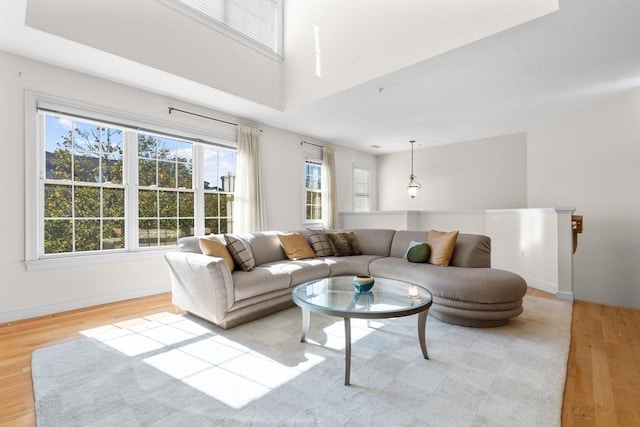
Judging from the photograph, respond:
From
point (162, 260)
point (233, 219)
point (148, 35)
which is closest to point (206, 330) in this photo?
point (162, 260)

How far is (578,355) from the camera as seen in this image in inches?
93.4

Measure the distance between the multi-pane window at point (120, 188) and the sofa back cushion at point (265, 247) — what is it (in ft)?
3.95

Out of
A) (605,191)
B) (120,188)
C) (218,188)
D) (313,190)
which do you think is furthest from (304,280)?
(605,191)

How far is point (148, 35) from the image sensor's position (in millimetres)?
3215

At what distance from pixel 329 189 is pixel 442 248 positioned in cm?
350

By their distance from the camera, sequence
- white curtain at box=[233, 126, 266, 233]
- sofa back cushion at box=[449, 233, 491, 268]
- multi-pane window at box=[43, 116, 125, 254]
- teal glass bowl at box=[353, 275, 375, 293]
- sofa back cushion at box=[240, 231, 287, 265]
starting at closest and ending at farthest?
teal glass bowl at box=[353, 275, 375, 293], multi-pane window at box=[43, 116, 125, 254], sofa back cushion at box=[449, 233, 491, 268], sofa back cushion at box=[240, 231, 287, 265], white curtain at box=[233, 126, 266, 233]

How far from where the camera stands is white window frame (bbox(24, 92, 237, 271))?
10.3ft

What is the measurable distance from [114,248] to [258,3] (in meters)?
4.00

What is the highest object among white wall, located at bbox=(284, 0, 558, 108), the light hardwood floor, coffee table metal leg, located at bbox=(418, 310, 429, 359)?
white wall, located at bbox=(284, 0, 558, 108)

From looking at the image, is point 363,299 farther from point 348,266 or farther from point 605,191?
point 605,191

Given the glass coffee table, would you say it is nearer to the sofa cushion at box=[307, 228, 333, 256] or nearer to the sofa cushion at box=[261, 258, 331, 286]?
the sofa cushion at box=[261, 258, 331, 286]

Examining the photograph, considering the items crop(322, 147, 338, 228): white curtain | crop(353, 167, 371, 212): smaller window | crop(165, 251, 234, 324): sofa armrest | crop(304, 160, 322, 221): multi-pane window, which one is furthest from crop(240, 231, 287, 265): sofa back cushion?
crop(353, 167, 371, 212): smaller window

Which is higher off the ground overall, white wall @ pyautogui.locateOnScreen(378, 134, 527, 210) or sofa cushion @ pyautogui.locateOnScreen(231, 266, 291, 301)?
white wall @ pyautogui.locateOnScreen(378, 134, 527, 210)

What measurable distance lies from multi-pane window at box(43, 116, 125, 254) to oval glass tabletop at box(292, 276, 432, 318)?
2.75 m
